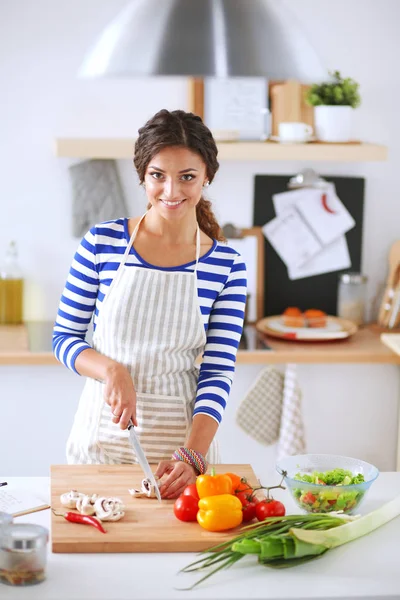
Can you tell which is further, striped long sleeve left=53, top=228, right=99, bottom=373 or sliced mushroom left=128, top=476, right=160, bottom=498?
striped long sleeve left=53, top=228, right=99, bottom=373

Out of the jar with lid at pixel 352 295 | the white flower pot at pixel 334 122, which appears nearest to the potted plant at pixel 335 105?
the white flower pot at pixel 334 122

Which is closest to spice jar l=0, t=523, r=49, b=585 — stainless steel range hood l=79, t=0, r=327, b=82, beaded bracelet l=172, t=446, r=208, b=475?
beaded bracelet l=172, t=446, r=208, b=475

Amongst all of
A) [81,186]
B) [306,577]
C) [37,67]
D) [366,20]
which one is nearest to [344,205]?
[366,20]

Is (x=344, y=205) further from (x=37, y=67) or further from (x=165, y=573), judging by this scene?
(x=165, y=573)

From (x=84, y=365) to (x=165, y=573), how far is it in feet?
2.03

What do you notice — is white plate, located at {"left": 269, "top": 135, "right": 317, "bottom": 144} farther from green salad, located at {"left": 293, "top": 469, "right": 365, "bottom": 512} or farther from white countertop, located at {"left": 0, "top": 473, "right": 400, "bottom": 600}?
white countertop, located at {"left": 0, "top": 473, "right": 400, "bottom": 600}

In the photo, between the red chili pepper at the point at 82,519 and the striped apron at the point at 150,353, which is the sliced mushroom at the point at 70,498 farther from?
the striped apron at the point at 150,353

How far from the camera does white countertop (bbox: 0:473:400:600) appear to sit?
61.8 inches

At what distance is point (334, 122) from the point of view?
3.56 m

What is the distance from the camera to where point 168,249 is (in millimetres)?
2248

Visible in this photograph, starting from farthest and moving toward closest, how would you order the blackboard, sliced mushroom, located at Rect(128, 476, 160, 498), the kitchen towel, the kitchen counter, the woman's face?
the blackboard, the kitchen towel, the kitchen counter, the woman's face, sliced mushroom, located at Rect(128, 476, 160, 498)

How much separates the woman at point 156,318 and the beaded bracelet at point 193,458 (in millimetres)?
103

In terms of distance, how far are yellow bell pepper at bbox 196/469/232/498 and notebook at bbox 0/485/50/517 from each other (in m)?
0.33

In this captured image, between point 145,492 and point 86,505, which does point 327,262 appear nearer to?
point 145,492
